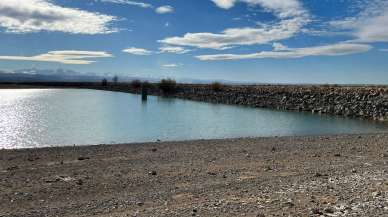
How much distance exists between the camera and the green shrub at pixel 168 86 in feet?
321

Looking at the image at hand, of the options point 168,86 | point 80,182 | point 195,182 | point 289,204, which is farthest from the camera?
point 168,86

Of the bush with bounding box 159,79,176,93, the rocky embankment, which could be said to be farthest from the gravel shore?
the bush with bounding box 159,79,176,93

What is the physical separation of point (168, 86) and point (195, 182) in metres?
88.6

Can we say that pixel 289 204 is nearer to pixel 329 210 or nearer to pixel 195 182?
pixel 329 210

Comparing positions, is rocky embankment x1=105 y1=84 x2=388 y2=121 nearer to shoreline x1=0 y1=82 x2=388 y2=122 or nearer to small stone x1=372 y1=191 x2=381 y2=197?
shoreline x1=0 y1=82 x2=388 y2=122

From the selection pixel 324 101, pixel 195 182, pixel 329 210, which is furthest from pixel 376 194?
pixel 324 101

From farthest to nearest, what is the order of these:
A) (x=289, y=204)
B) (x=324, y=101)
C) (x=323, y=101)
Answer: (x=323, y=101) → (x=324, y=101) → (x=289, y=204)

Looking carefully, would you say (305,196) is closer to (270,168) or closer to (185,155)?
(270,168)

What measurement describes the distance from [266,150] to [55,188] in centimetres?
937

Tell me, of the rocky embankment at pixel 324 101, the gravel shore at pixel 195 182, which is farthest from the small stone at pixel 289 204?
the rocky embankment at pixel 324 101

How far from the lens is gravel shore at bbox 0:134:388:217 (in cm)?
883

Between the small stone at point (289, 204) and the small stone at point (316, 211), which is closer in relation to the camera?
the small stone at point (316, 211)

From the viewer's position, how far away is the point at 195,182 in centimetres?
1146

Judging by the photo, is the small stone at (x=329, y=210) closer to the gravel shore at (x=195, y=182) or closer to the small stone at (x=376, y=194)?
the gravel shore at (x=195, y=182)
